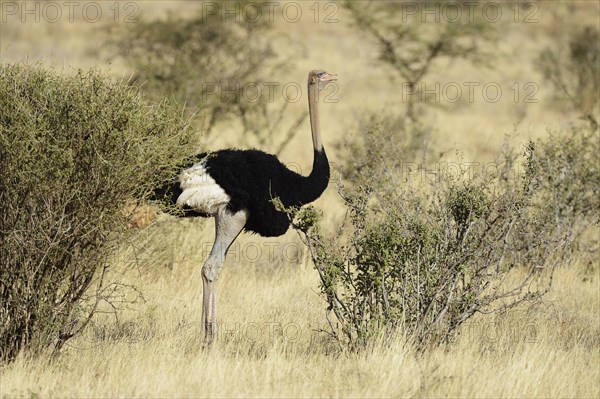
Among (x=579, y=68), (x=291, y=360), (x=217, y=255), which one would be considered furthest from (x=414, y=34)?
(x=291, y=360)

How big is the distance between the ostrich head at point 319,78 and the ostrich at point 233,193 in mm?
903

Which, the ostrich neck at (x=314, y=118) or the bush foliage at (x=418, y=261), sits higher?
the ostrich neck at (x=314, y=118)

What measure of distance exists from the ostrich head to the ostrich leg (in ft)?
4.64

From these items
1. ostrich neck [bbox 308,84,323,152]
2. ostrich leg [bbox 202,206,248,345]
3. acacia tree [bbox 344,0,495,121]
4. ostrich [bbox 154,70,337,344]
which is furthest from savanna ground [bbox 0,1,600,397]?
acacia tree [bbox 344,0,495,121]

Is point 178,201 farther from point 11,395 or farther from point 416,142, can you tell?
point 416,142

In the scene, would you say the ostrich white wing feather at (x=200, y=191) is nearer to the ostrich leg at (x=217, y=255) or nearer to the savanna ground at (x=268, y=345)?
the ostrich leg at (x=217, y=255)

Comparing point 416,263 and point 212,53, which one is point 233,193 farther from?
point 212,53

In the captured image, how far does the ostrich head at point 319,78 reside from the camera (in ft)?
25.7

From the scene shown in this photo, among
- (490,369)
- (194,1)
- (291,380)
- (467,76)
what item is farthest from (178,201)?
(194,1)

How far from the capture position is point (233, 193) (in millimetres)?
6805

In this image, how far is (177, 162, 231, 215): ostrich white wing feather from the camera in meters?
6.67

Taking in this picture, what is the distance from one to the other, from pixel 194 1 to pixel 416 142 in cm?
3317

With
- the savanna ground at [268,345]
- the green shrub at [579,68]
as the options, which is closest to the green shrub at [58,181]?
the savanna ground at [268,345]

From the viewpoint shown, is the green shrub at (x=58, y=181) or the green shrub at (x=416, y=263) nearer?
the green shrub at (x=58, y=181)
